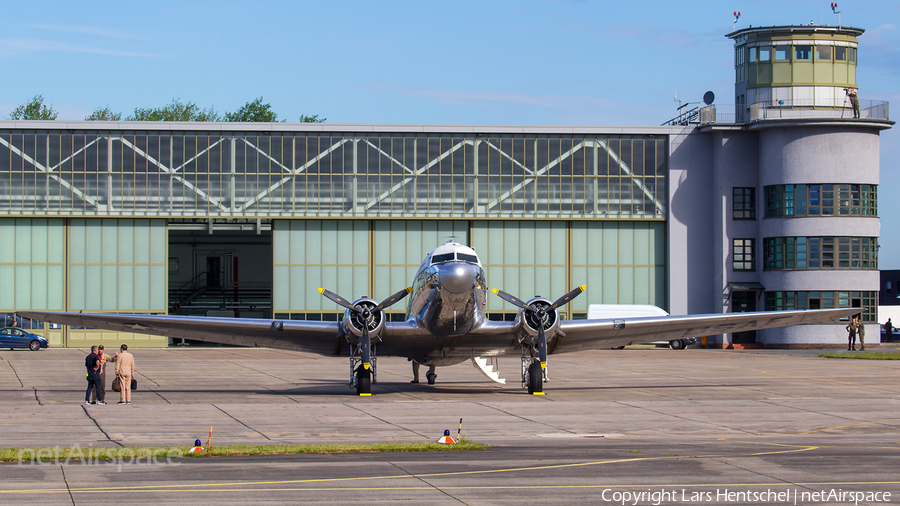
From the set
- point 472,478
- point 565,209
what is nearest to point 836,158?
point 565,209

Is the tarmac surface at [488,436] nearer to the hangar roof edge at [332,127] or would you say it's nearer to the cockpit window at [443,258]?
the cockpit window at [443,258]

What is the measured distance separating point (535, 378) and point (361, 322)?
5.77 metres

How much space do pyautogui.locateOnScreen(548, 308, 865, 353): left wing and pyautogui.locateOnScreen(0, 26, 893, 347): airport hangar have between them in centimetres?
3104

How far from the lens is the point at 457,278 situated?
82.9 ft

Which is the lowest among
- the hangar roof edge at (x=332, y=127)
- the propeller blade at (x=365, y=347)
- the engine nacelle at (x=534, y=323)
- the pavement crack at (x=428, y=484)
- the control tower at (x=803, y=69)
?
the pavement crack at (x=428, y=484)

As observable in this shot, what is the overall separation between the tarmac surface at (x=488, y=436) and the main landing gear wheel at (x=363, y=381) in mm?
651

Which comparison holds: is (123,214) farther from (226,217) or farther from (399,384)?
(399,384)

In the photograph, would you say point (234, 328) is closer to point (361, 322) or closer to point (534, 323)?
point (361, 322)

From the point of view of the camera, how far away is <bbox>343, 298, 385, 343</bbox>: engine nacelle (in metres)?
27.6

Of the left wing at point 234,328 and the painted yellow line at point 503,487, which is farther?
the left wing at point 234,328

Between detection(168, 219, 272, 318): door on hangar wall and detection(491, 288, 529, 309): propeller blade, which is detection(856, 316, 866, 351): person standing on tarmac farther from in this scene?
detection(168, 219, 272, 318): door on hangar wall

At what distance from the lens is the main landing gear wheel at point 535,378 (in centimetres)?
2800

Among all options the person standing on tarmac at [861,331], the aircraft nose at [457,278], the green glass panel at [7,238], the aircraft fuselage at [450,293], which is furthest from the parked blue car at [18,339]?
the person standing on tarmac at [861,331]

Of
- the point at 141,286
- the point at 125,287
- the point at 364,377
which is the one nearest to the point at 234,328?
the point at 364,377
